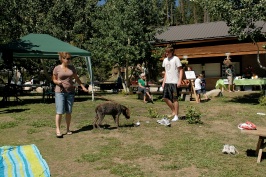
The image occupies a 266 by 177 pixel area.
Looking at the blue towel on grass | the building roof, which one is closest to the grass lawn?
the blue towel on grass

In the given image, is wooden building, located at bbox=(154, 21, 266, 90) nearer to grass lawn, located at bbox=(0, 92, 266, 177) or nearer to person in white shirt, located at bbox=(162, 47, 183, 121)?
person in white shirt, located at bbox=(162, 47, 183, 121)

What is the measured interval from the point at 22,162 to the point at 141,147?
224 cm

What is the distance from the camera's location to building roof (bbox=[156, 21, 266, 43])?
25631 mm

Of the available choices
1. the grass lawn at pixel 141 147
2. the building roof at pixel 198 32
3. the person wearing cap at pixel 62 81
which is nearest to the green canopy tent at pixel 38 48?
the grass lawn at pixel 141 147

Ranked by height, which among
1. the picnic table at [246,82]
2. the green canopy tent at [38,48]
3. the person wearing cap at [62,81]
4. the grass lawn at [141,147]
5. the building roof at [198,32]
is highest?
the building roof at [198,32]

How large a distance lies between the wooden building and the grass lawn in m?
15.0

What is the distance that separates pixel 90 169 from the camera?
5.28m

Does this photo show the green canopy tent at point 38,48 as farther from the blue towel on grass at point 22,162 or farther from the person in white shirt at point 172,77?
the blue towel on grass at point 22,162

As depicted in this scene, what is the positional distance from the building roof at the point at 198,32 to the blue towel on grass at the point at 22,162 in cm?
2019

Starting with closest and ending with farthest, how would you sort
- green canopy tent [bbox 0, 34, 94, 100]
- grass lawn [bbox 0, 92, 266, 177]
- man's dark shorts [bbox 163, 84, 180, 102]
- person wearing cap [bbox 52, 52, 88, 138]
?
grass lawn [bbox 0, 92, 266, 177] < person wearing cap [bbox 52, 52, 88, 138] < man's dark shorts [bbox 163, 84, 180, 102] < green canopy tent [bbox 0, 34, 94, 100]

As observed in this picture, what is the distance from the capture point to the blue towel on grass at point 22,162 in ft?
16.5

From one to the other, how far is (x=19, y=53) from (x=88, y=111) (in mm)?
4560

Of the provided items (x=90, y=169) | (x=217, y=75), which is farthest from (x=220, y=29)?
(x=90, y=169)

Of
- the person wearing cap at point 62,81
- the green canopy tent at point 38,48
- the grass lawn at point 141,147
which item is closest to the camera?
the grass lawn at point 141,147
